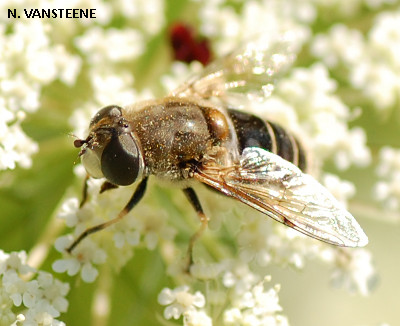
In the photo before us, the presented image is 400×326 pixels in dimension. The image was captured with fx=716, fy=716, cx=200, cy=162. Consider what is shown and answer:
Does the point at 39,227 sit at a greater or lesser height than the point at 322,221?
lesser

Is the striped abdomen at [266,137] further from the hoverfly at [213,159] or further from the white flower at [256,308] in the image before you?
the white flower at [256,308]

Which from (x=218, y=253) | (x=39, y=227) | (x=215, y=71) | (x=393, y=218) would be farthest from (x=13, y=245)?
(x=393, y=218)

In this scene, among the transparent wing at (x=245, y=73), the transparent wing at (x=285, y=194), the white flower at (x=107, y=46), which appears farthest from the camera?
the white flower at (x=107, y=46)

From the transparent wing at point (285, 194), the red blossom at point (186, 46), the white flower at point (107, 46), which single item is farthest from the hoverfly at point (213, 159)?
the red blossom at point (186, 46)

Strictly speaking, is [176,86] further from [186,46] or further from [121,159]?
[121,159]

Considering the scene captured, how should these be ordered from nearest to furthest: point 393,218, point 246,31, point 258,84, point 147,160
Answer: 1. point 147,160
2. point 258,84
3. point 393,218
4. point 246,31

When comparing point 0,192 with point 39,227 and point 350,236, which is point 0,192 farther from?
point 350,236

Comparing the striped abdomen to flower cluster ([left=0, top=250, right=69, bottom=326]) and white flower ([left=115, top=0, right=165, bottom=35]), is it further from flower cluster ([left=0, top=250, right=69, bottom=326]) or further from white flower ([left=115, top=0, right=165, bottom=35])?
white flower ([left=115, top=0, right=165, bottom=35])
